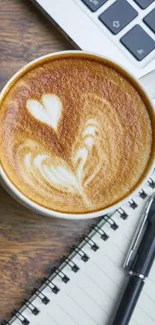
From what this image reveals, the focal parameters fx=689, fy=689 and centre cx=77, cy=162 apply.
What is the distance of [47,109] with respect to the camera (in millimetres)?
623

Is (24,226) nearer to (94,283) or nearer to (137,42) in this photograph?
(94,283)

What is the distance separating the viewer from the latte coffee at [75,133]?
620 millimetres

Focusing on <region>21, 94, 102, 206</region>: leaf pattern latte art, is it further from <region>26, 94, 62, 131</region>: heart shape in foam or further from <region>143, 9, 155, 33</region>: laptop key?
<region>143, 9, 155, 33</region>: laptop key

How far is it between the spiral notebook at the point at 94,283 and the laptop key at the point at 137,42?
13cm

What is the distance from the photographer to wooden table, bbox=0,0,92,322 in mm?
673

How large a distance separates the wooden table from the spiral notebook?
0.04 feet

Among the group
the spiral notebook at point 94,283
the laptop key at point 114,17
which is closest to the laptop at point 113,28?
the laptop key at point 114,17

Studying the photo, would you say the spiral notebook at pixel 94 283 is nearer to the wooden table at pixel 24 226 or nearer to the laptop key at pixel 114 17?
the wooden table at pixel 24 226

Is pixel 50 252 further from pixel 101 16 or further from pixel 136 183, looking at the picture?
pixel 101 16

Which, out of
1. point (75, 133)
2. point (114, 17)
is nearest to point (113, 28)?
point (114, 17)

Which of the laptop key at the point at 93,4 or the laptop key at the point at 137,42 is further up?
the laptop key at the point at 93,4

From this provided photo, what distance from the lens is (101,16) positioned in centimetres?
66

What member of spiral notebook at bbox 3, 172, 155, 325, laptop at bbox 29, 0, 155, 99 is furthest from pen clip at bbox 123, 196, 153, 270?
laptop at bbox 29, 0, 155, 99

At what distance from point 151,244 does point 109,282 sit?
0.19ft
